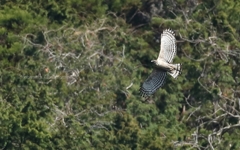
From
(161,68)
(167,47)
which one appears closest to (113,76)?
(167,47)

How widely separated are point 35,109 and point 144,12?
4.62 meters

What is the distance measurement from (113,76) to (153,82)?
17.4 feet

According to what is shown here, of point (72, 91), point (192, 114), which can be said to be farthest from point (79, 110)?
point (192, 114)

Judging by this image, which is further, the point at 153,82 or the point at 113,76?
the point at 113,76

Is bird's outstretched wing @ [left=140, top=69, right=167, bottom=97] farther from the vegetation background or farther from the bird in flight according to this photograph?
the vegetation background

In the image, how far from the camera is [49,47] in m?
25.2

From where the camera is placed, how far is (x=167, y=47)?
65.3ft

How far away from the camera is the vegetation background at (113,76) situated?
23391 millimetres

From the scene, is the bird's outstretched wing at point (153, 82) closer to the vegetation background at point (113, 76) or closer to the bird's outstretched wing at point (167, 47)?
the bird's outstretched wing at point (167, 47)

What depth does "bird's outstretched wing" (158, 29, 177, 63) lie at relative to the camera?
19.7 metres

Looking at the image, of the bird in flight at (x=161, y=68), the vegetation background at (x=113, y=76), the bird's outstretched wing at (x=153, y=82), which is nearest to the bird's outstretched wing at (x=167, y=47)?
the bird in flight at (x=161, y=68)

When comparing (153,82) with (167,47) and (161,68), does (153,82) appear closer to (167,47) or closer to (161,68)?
(161,68)

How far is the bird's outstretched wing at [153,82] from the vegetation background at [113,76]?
3.29 m

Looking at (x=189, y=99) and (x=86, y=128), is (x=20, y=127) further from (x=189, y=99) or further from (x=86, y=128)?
(x=189, y=99)
